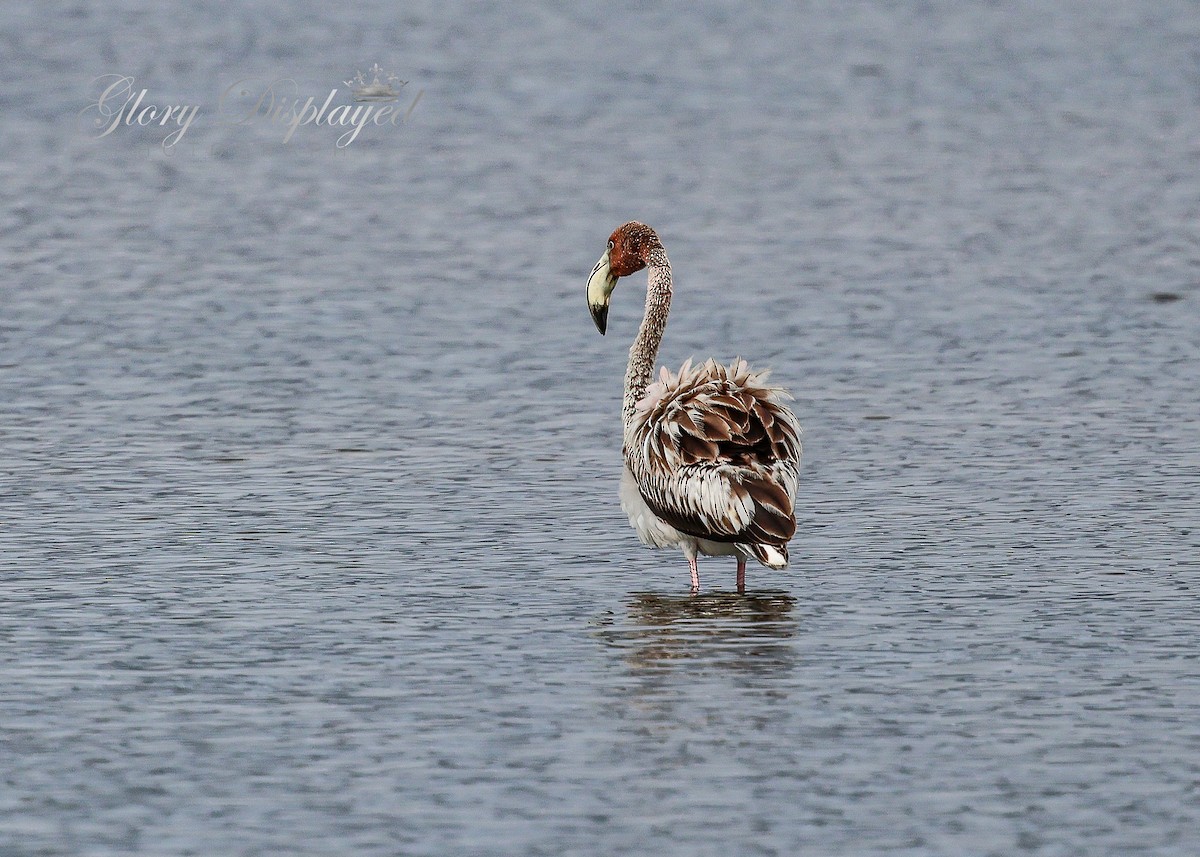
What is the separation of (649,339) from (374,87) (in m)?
23.2

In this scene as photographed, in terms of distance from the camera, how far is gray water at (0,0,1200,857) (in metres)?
8.74

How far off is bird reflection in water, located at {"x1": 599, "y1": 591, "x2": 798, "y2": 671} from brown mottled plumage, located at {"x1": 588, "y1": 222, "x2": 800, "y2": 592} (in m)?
0.25

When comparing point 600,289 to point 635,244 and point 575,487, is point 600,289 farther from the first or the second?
point 575,487

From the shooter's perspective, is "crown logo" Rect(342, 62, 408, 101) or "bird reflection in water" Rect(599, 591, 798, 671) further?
"crown logo" Rect(342, 62, 408, 101)

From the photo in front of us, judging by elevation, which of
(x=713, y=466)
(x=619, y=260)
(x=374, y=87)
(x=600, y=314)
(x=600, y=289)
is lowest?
(x=713, y=466)

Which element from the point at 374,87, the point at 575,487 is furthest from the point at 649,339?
the point at 374,87

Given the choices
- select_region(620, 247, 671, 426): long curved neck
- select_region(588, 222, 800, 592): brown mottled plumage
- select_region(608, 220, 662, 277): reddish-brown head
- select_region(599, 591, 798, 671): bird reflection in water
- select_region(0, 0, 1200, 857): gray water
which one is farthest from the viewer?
select_region(608, 220, 662, 277): reddish-brown head

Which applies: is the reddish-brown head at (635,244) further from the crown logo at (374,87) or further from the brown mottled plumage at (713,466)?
the crown logo at (374,87)

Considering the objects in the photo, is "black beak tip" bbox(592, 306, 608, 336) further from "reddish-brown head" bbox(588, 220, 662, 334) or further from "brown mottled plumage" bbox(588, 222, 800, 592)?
"brown mottled plumage" bbox(588, 222, 800, 592)

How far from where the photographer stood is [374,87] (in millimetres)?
35906

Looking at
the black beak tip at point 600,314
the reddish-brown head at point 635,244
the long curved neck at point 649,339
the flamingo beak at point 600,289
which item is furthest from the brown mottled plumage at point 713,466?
the reddish-brown head at point 635,244

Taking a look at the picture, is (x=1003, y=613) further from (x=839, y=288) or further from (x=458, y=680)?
(x=839, y=288)

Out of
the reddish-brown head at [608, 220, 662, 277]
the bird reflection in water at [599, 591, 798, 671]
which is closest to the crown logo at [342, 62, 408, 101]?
the reddish-brown head at [608, 220, 662, 277]

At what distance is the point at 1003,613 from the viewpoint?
11.4m
